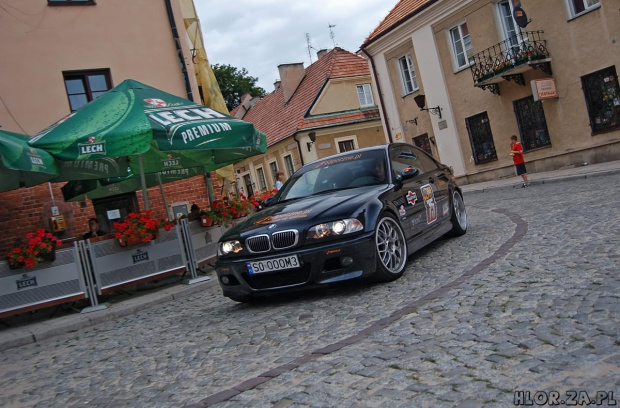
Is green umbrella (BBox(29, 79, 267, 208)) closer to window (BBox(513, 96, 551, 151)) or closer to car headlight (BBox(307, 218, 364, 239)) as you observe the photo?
car headlight (BBox(307, 218, 364, 239))

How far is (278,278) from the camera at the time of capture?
6082 millimetres

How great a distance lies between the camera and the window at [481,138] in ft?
76.3

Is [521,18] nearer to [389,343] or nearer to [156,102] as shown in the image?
[156,102]

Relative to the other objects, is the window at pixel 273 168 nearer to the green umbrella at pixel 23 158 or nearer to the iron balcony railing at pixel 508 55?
the iron balcony railing at pixel 508 55

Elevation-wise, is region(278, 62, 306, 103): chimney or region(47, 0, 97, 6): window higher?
region(278, 62, 306, 103): chimney

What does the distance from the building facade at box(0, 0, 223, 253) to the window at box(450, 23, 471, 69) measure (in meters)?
11.7

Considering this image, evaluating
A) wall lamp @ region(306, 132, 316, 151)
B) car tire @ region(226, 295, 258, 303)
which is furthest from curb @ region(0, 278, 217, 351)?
wall lamp @ region(306, 132, 316, 151)

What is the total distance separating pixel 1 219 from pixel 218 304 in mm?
7654

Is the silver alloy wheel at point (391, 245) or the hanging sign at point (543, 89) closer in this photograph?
the silver alloy wheel at point (391, 245)

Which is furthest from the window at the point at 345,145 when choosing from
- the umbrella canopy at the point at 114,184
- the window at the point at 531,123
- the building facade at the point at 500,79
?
the umbrella canopy at the point at 114,184

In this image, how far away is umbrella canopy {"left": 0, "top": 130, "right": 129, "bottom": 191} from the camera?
25.2 feet

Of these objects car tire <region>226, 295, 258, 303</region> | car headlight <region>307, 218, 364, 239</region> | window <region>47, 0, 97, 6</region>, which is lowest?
car tire <region>226, 295, 258, 303</region>

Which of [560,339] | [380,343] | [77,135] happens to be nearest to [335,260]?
[380,343]

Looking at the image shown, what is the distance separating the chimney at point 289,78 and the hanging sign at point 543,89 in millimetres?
22979
